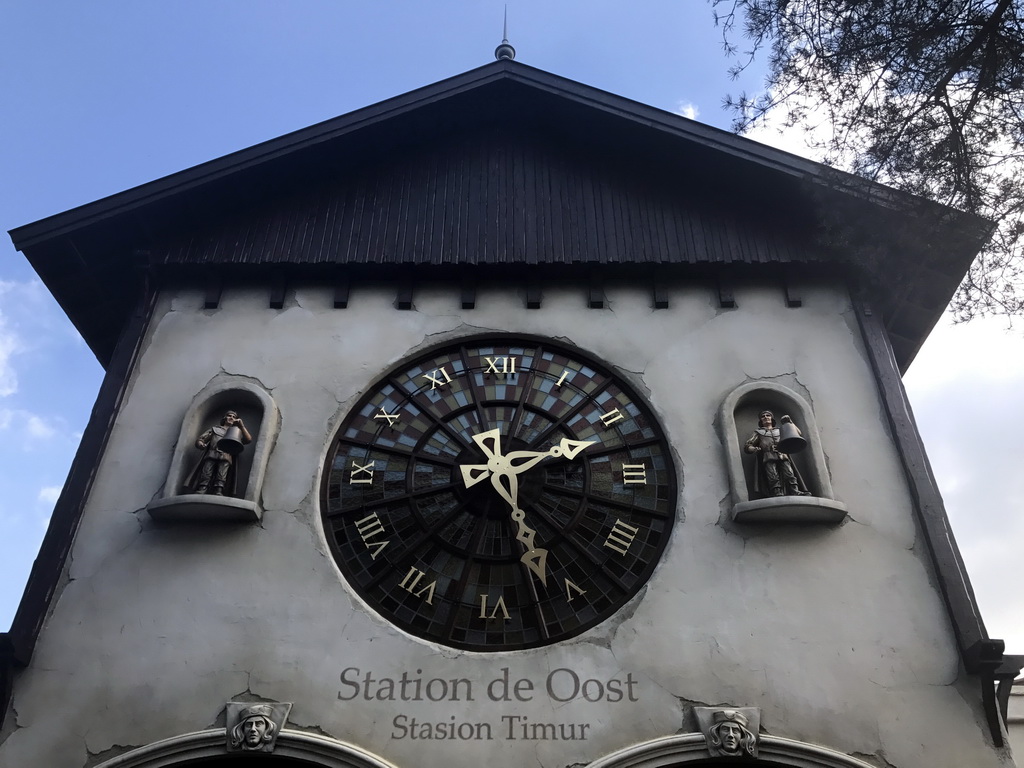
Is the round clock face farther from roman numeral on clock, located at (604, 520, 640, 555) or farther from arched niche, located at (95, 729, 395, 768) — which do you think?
arched niche, located at (95, 729, 395, 768)

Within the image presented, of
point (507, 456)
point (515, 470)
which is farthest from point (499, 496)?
point (507, 456)

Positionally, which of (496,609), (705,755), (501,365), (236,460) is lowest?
(705,755)

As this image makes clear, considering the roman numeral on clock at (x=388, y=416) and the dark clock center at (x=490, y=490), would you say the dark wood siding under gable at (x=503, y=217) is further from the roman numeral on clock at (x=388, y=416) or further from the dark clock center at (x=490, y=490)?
the dark clock center at (x=490, y=490)

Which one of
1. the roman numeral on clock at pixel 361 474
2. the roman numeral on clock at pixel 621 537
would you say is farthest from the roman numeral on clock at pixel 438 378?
the roman numeral on clock at pixel 621 537

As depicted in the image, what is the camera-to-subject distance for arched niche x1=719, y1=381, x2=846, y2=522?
329 inches

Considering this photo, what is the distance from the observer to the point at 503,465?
888 centimetres

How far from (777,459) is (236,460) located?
5.46m

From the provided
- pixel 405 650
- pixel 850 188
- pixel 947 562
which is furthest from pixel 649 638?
pixel 850 188

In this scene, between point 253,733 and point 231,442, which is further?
point 231,442

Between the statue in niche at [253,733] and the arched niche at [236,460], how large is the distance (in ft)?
6.39

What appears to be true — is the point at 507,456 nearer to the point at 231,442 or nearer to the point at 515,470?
the point at 515,470

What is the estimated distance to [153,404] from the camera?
383 inches

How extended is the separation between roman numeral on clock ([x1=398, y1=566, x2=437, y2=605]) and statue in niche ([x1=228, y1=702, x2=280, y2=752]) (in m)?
1.64

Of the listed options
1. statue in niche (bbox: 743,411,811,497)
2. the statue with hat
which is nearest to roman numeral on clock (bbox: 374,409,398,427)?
the statue with hat
